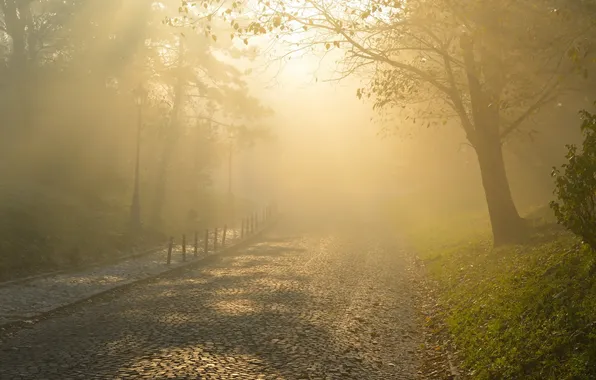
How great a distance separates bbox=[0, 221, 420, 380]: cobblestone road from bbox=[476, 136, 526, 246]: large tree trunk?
346cm

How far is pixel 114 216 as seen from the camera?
102 feet

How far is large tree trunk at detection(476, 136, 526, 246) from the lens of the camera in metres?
18.8

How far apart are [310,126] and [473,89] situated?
10753 cm

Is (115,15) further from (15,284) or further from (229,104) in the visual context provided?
(15,284)

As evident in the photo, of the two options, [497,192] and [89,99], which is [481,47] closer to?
[497,192]

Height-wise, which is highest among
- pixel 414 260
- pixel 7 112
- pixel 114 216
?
pixel 7 112

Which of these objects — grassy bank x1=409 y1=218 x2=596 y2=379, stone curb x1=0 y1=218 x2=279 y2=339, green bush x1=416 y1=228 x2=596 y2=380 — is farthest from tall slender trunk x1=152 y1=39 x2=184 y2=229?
green bush x1=416 y1=228 x2=596 y2=380

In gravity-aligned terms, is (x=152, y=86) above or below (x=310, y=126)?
below

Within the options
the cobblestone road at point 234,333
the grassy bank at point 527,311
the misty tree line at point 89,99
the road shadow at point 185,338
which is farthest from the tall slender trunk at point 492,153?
the misty tree line at point 89,99

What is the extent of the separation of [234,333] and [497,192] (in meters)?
11.8

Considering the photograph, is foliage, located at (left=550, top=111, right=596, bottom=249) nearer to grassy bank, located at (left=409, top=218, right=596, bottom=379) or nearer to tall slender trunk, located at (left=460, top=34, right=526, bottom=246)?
grassy bank, located at (left=409, top=218, right=596, bottom=379)

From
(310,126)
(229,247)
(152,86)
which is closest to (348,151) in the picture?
(310,126)

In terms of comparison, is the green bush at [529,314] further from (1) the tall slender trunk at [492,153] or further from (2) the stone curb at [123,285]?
(2) the stone curb at [123,285]

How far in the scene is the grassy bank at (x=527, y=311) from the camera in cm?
726
